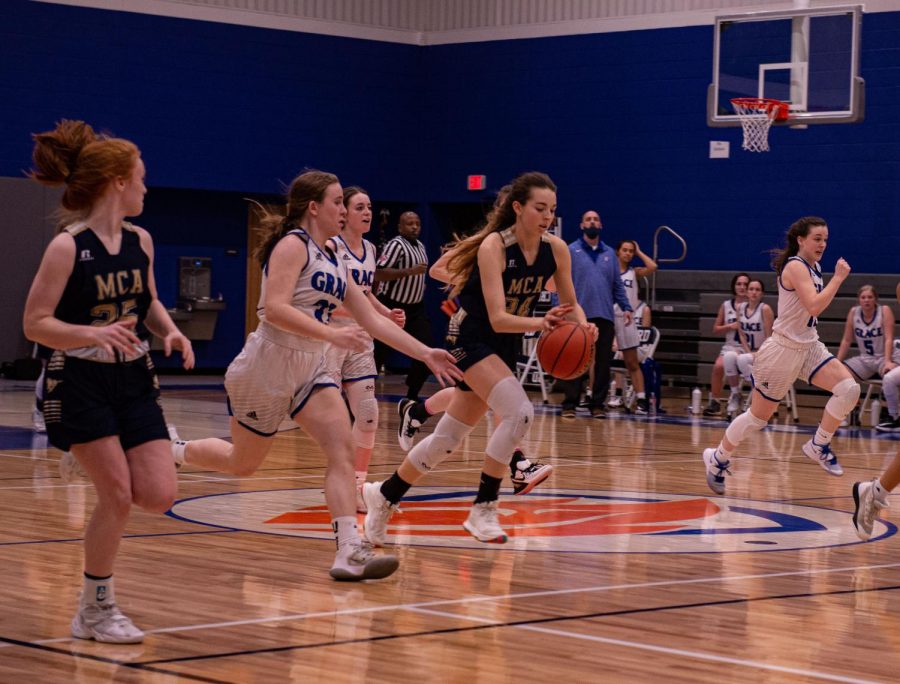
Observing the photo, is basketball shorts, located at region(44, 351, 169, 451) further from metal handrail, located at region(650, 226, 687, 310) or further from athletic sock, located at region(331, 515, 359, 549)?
metal handrail, located at region(650, 226, 687, 310)

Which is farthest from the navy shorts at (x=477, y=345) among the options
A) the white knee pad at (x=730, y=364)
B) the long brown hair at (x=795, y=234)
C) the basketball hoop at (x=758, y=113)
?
the basketball hoop at (x=758, y=113)

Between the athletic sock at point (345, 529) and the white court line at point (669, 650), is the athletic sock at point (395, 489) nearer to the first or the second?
the athletic sock at point (345, 529)

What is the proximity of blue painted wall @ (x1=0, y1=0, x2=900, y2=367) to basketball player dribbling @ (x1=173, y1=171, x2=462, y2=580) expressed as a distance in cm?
1248

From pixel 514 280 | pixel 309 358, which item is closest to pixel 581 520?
pixel 514 280

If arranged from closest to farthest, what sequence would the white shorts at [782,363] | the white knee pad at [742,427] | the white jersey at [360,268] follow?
the white jersey at [360,268] < the white knee pad at [742,427] < the white shorts at [782,363]

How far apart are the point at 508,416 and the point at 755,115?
1009 centimetres

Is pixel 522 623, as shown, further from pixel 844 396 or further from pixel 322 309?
pixel 844 396

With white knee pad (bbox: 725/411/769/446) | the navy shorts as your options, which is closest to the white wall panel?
white knee pad (bbox: 725/411/769/446)

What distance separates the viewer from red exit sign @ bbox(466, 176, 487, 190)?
825 inches

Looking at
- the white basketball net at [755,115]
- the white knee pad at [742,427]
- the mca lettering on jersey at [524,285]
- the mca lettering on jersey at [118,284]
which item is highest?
the white basketball net at [755,115]

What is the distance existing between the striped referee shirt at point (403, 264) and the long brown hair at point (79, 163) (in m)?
7.42

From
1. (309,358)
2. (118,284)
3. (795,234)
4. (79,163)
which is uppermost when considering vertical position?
(795,234)

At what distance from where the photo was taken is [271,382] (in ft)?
18.9

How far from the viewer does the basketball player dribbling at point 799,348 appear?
9.16 meters
